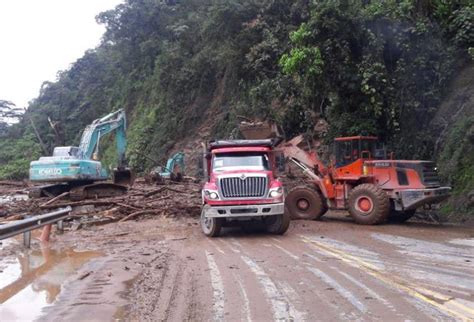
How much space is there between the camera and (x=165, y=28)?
53.6 meters

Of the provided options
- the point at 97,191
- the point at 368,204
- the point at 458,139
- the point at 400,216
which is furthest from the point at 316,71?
the point at 97,191

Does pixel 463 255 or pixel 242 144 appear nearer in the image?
pixel 463 255

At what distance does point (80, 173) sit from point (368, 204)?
47.2ft

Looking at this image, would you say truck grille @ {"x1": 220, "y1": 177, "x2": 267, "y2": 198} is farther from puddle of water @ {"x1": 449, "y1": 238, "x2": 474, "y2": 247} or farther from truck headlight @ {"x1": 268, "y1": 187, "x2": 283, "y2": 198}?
puddle of water @ {"x1": 449, "y1": 238, "x2": 474, "y2": 247}

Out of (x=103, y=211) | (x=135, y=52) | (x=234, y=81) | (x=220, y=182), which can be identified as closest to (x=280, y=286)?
(x=220, y=182)

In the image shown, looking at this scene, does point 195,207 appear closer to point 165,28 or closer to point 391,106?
point 391,106

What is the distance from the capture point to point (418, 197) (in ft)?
55.1

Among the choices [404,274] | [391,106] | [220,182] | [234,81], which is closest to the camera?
[404,274]

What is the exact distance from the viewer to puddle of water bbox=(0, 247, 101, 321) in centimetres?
730

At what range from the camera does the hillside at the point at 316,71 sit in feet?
71.3

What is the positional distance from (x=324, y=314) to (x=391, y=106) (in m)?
16.8

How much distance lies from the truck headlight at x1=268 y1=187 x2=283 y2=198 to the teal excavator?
1367cm

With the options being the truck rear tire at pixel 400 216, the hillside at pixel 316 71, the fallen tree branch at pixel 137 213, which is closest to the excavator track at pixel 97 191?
the fallen tree branch at pixel 137 213

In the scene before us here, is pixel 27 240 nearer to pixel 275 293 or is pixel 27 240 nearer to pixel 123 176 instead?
pixel 275 293
